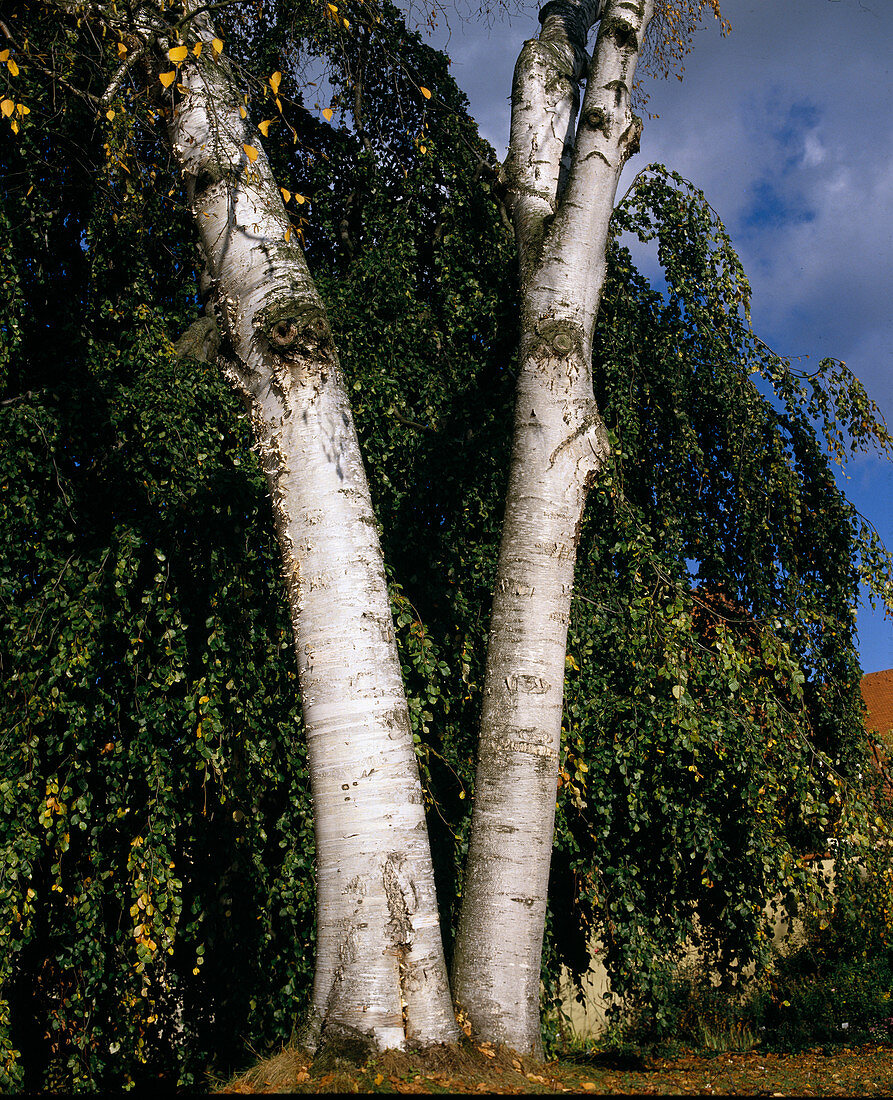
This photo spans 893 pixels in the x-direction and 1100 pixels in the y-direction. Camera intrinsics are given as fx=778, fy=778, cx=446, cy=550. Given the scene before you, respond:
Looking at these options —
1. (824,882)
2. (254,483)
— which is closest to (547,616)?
(254,483)

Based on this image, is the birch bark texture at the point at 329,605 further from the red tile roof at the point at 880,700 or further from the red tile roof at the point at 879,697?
the red tile roof at the point at 879,697

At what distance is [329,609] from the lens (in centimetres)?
256

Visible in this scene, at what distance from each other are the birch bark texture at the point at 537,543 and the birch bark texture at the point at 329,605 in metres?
0.38

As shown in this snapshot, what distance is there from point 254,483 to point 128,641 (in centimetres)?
104

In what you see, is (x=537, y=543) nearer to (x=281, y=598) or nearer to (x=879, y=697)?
Result: (x=281, y=598)

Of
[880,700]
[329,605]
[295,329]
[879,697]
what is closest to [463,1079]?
[329,605]

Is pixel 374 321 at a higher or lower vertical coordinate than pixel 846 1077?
higher

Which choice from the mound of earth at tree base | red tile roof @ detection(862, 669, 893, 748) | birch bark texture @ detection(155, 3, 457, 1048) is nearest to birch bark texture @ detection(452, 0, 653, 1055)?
the mound of earth at tree base

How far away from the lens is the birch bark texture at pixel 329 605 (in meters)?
2.34

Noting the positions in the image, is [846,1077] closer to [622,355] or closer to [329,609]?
[329,609]

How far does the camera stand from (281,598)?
4289 mm

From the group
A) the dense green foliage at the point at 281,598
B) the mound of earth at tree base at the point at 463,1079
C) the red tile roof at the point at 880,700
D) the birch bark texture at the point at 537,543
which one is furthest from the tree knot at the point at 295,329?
the red tile roof at the point at 880,700

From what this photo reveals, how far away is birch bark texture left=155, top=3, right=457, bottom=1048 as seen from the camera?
234cm

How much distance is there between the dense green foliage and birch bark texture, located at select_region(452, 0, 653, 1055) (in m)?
0.80
